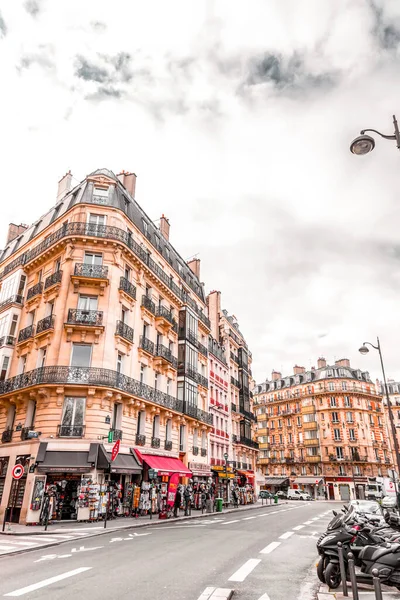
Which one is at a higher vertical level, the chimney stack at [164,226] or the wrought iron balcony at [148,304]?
the chimney stack at [164,226]

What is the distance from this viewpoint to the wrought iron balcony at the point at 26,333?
25.0 metres

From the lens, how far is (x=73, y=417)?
20.9m

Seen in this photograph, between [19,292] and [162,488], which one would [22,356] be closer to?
[19,292]

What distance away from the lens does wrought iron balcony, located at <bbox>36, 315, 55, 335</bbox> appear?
2300cm

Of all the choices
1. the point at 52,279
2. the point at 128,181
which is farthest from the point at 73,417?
the point at 128,181

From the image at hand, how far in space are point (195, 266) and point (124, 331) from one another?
59.5ft

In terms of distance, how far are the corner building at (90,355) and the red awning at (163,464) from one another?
138mm

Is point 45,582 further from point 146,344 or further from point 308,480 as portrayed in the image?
point 308,480

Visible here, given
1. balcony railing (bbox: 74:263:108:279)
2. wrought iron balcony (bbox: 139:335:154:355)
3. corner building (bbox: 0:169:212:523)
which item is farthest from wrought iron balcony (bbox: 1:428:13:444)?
balcony railing (bbox: 74:263:108:279)

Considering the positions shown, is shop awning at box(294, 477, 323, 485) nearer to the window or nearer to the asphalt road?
the window

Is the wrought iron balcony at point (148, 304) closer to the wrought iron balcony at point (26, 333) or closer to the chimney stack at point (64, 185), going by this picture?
the wrought iron balcony at point (26, 333)

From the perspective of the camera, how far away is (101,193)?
1041 inches

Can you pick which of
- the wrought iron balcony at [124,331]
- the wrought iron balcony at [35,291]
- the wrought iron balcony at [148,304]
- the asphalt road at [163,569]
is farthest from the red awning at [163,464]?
the wrought iron balcony at [35,291]

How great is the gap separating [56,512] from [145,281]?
46.9ft
